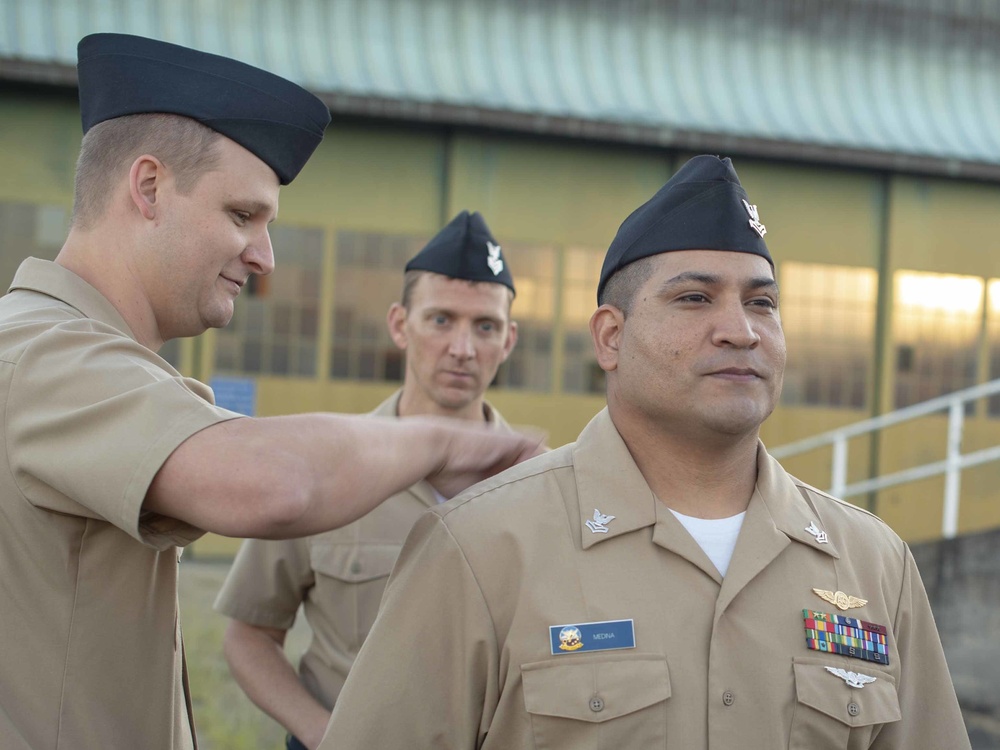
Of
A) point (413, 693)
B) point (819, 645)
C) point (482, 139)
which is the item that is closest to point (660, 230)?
point (819, 645)

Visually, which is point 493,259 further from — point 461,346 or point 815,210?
point 815,210

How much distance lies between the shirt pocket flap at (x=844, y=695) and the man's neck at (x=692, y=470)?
0.41 metres

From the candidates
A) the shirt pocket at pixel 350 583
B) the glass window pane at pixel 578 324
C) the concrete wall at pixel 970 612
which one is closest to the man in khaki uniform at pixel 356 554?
the shirt pocket at pixel 350 583

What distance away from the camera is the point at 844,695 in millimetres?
2385

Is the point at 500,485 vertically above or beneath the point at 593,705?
above

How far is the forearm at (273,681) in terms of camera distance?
134 inches

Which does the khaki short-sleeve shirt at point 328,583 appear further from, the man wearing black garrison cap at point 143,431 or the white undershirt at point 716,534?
the man wearing black garrison cap at point 143,431

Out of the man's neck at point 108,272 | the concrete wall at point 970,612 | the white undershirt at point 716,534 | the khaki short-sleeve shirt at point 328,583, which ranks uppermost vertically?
the man's neck at point 108,272

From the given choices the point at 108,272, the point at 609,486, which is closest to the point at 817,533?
the point at 609,486

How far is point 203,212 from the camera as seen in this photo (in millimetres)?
2057

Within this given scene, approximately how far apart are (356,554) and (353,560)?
0.02m

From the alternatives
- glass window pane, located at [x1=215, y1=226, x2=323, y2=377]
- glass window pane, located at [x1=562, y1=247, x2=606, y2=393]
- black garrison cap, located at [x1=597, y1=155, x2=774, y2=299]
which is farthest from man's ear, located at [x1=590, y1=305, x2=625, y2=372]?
glass window pane, located at [x1=562, y1=247, x2=606, y2=393]

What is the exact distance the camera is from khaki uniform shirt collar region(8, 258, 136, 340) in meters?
2.06

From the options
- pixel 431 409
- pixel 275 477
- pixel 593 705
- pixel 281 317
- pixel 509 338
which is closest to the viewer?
pixel 275 477
